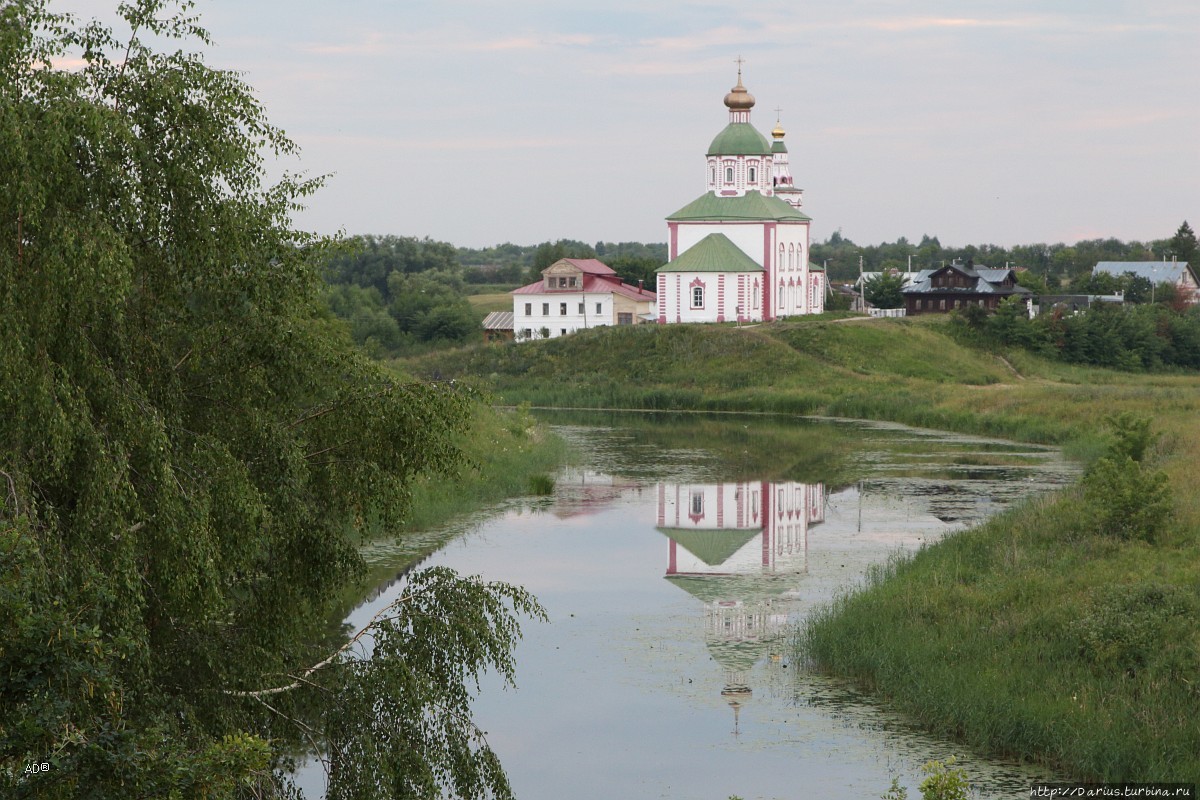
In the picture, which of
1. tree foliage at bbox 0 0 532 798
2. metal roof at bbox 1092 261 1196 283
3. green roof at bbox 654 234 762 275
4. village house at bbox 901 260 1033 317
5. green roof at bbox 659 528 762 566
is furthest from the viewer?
metal roof at bbox 1092 261 1196 283

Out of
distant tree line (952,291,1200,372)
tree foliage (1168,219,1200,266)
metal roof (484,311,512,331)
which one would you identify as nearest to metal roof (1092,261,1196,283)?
tree foliage (1168,219,1200,266)

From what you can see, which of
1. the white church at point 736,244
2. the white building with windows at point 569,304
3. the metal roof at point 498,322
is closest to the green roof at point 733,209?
the white church at point 736,244

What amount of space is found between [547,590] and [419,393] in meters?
9.64

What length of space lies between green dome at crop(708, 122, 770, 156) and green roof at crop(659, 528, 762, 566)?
4105 cm

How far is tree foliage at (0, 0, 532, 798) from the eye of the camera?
7156 millimetres

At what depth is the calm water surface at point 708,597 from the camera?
1332 cm

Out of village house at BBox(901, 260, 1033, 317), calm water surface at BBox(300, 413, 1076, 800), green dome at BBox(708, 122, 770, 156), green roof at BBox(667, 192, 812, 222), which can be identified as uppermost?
green dome at BBox(708, 122, 770, 156)

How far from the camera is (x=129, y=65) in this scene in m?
10.2

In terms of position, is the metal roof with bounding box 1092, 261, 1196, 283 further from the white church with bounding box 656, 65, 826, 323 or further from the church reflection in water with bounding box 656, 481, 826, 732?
the church reflection in water with bounding box 656, 481, 826, 732

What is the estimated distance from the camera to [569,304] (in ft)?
227

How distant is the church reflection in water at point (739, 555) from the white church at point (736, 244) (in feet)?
103

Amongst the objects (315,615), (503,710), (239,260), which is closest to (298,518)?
(315,615)

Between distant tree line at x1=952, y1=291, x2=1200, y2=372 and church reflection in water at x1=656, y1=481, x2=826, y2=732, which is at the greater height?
distant tree line at x1=952, y1=291, x2=1200, y2=372

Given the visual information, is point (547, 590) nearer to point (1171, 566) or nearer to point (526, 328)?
point (1171, 566)
